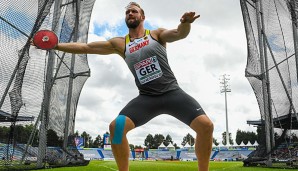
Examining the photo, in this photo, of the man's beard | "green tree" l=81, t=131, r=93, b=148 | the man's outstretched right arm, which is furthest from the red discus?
"green tree" l=81, t=131, r=93, b=148

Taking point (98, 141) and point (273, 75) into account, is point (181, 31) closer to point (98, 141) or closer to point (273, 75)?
point (273, 75)

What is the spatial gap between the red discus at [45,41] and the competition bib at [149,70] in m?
1.15

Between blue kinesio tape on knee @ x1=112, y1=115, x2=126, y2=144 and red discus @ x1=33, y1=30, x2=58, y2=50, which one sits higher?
red discus @ x1=33, y1=30, x2=58, y2=50

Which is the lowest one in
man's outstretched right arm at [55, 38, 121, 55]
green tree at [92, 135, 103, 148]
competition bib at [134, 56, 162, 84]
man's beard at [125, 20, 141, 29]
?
green tree at [92, 135, 103, 148]

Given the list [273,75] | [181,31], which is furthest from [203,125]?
[273,75]

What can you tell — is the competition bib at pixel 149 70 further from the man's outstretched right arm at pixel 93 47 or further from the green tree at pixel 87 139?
the green tree at pixel 87 139

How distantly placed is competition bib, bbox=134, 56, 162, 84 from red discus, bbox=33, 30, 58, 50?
1.15 meters

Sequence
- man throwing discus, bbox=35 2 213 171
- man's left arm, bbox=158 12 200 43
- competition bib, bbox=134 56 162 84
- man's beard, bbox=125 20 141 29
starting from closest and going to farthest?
man's left arm, bbox=158 12 200 43 → man throwing discus, bbox=35 2 213 171 → competition bib, bbox=134 56 162 84 → man's beard, bbox=125 20 141 29

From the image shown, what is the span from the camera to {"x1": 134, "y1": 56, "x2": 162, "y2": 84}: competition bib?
3668mm

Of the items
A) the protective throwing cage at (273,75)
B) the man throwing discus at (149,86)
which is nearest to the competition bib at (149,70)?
the man throwing discus at (149,86)

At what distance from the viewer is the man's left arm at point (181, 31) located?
326cm

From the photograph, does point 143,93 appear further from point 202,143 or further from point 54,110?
point 54,110

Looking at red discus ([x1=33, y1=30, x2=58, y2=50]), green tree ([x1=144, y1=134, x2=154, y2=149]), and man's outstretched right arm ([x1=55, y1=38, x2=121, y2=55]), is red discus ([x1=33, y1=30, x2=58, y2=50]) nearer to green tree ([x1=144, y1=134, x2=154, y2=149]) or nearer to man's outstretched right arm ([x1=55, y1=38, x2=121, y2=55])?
man's outstretched right arm ([x1=55, y1=38, x2=121, y2=55])

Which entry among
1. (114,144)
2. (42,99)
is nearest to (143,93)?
(114,144)
